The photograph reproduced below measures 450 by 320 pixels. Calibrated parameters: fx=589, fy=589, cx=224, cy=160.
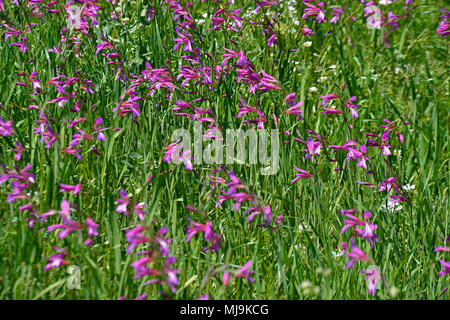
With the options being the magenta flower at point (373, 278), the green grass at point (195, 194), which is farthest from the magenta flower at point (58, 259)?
the magenta flower at point (373, 278)

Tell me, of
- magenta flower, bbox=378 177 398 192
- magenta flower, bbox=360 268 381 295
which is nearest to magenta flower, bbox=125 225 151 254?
magenta flower, bbox=360 268 381 295

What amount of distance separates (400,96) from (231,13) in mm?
1477

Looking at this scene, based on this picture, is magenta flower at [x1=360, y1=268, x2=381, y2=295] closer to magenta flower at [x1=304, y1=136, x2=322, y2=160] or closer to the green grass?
the green grass

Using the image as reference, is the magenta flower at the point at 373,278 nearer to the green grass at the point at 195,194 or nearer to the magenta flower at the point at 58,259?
the green grass at the point at 195,194

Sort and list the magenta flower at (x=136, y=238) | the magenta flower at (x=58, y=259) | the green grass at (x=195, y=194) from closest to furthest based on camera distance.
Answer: the magenta flower at (x=136, y=238) < the magenta flower at (x=58, y=259) < the green grass at (x=195, y=194)

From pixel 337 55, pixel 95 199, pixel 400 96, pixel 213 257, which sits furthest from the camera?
pixel 337 55

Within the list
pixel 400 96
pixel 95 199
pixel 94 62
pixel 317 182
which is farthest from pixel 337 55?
pixel 95 199

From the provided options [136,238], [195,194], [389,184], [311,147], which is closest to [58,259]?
[136,238]

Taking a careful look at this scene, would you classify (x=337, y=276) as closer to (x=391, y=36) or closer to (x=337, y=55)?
(x=337, y=55)

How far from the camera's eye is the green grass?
207 cm

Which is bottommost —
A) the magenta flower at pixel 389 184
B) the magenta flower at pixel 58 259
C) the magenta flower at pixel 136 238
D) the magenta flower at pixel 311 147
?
the magenta flower at pixel 58 259

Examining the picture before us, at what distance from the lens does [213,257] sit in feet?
7.82

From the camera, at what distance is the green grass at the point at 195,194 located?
2.07 metres

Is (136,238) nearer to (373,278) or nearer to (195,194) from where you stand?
(373,278)
